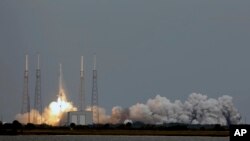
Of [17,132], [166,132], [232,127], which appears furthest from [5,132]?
[232,127]

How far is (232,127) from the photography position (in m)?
40.1

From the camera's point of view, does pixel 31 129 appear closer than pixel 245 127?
No

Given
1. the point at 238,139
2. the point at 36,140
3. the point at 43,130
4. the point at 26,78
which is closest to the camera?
the point at 238,139

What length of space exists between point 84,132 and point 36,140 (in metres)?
54.6

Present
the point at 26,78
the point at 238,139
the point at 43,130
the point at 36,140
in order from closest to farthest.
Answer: the point at 238,139 → the point at 36,140 → the point at 26,78 → the point at 43,130

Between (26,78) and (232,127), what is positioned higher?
(26,78)

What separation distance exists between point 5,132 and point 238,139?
14943 cm

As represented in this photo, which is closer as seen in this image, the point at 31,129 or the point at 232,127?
the point at 232,127

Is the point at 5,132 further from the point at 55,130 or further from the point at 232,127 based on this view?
the point at 232,127

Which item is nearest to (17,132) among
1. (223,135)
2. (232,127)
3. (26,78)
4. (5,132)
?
(5,132)

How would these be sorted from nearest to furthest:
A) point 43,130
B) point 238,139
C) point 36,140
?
point 238,139
point 36,140
point 43,130

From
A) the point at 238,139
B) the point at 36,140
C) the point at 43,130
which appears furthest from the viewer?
the point at 43,130

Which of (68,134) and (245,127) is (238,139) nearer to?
(245,127)

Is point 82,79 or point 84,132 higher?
point 82,79
